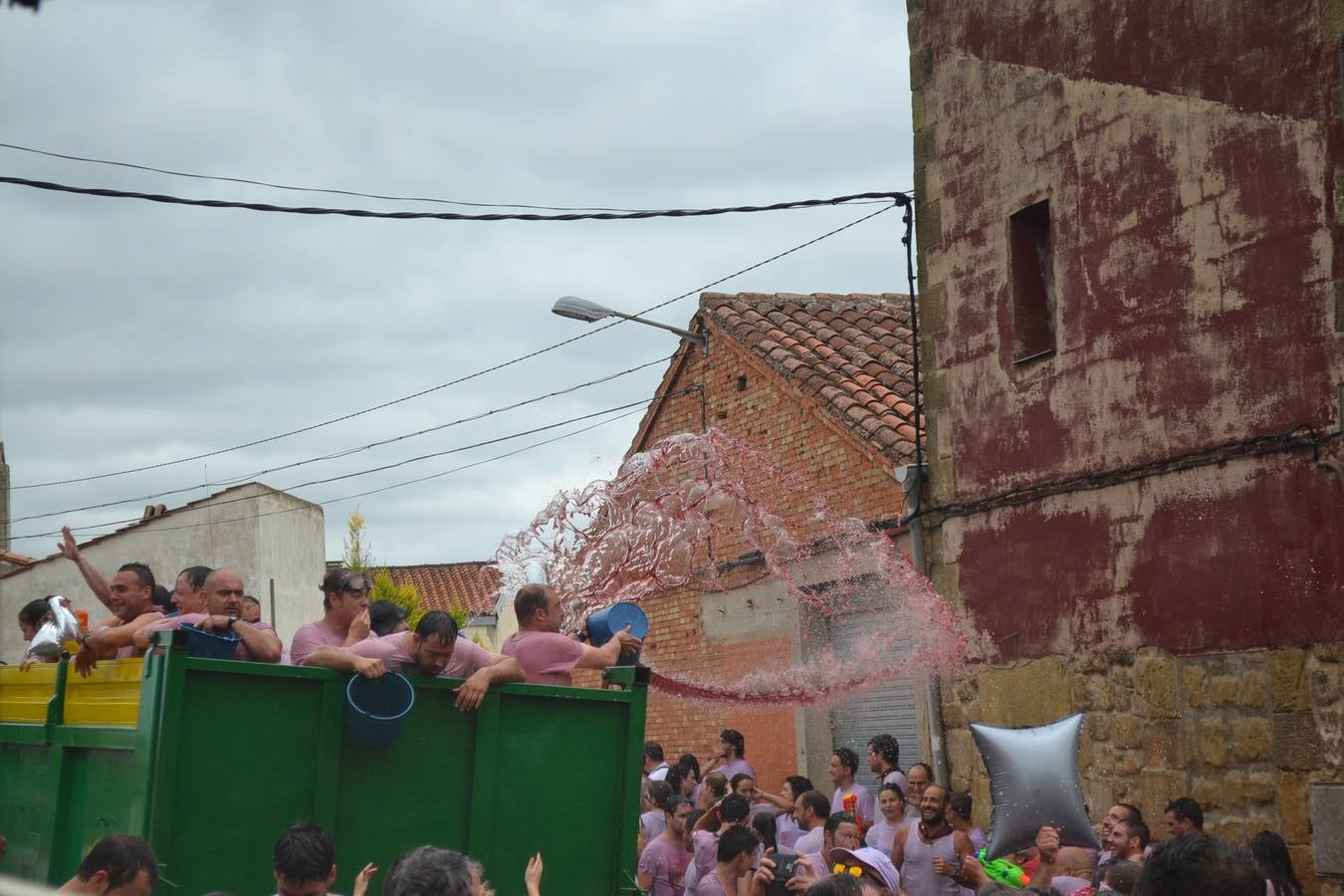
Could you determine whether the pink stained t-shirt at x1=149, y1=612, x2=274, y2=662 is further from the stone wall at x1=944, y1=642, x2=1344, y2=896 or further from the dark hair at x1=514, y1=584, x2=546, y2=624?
the stone wall at x1=944, y1=642, x2=1344, y2=896

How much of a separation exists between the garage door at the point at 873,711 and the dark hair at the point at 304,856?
8.63 metres

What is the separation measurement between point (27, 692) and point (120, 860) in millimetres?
2696

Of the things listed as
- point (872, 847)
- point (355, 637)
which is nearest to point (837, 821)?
point (872, 847)

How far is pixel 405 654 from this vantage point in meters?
6.32

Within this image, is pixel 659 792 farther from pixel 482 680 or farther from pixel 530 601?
pixel 482 680

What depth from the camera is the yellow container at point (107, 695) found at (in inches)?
244

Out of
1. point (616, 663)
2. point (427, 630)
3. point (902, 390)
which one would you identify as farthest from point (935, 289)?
point (427, 630)

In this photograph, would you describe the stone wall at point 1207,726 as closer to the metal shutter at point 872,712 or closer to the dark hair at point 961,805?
the dark hair at point 961,805

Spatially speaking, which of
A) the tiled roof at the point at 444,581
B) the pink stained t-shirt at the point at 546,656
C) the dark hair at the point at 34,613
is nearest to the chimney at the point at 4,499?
the tiled roof at the point at 444,581

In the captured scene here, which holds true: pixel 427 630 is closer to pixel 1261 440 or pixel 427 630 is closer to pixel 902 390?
pixel 1261 440

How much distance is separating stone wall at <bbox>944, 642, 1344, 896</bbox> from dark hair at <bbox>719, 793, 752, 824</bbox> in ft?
9.12

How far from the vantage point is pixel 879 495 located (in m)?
13.9

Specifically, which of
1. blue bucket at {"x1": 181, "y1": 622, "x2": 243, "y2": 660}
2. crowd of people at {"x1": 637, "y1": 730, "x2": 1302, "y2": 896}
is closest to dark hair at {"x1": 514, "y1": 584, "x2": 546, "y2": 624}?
blue bucket at {"x1": 181, "y1": 622, "x2": 243, "y2": 660}

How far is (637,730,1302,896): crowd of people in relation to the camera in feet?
24.4
